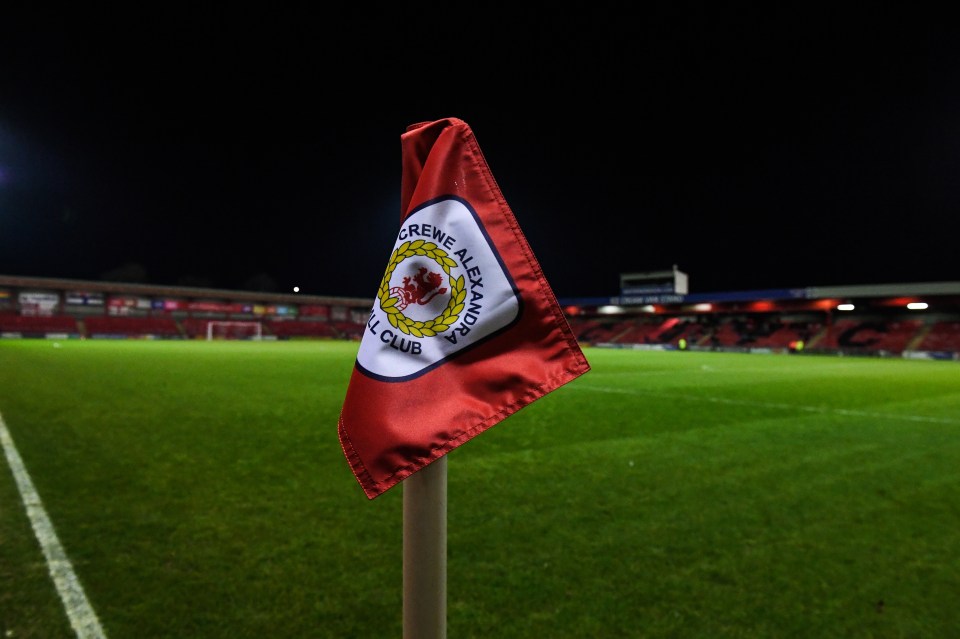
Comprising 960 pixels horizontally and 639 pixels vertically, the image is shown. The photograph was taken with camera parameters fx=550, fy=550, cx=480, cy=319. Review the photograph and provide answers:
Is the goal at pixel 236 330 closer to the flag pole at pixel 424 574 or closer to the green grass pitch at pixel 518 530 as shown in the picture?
the green grass pitch at pixel 518 530

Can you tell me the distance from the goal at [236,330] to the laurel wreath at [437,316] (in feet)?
203

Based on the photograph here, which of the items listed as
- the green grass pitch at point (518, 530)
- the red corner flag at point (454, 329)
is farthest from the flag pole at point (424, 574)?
the green grass pitch at point (518, 530)

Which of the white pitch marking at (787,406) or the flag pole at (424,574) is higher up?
the flag pole at (424,574)

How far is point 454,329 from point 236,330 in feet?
217

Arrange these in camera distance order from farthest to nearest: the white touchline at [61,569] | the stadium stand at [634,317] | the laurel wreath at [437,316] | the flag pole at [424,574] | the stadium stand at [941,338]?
the stadium stand at [634,317]
the stadium stand at [941,338]
the white touchline at [61,569]
the laurel wreath at [437,316]
the flag pole at [424,574]

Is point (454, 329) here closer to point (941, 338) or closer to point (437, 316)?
point (437, 316)

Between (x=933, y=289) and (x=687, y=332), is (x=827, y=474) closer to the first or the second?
(x=933, y=289)

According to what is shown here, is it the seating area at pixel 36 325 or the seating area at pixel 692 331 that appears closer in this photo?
the seating area at pixel 692 331

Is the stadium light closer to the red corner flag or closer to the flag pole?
the red corner flag

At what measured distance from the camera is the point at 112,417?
784 cm

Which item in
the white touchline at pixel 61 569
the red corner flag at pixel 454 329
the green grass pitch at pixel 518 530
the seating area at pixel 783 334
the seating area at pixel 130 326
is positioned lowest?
the seating area at pixel 783 334

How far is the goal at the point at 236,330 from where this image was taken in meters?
59.6

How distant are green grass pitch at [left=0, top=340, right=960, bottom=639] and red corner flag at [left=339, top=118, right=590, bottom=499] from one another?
5.60ft

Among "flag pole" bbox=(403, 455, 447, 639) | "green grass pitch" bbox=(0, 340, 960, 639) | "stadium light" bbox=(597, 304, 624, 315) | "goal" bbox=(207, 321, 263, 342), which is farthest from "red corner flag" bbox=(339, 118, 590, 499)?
"goal" bbox=(207, 321, 263, 342)
